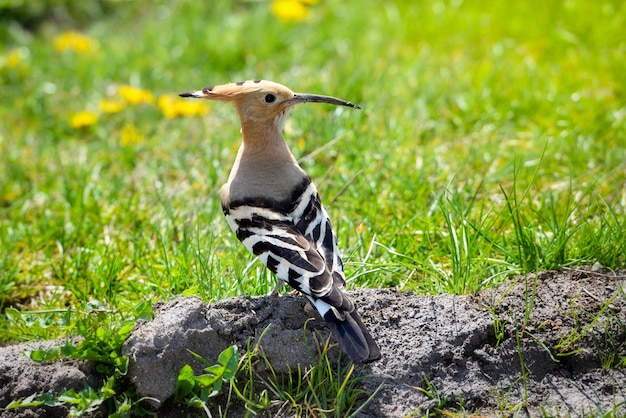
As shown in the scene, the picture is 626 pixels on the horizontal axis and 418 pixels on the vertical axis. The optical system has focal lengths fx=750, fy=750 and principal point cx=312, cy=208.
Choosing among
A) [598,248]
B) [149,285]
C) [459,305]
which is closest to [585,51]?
[598,248]

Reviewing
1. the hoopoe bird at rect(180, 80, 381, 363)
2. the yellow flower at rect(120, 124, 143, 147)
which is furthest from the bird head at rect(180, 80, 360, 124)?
the yellow flower at rect(120, 124, 143, 147)

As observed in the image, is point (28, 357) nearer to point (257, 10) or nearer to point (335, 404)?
point (335, 404)

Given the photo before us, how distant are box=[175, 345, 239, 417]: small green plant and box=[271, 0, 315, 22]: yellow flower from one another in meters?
4.06

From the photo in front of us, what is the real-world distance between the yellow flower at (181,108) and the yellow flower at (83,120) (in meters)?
0.46

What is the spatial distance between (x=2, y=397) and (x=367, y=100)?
297 centimetres

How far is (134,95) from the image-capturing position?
5.09m

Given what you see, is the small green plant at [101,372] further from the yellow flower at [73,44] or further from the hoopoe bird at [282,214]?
the yellow flower at [73,44]

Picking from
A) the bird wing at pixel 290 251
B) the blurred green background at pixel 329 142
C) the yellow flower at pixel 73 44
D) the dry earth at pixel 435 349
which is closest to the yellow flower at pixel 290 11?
the blurred green background at pixel 329 142

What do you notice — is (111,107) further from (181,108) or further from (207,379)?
(207,379)

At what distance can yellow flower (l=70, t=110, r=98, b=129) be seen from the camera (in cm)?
499

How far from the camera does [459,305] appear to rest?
276cm

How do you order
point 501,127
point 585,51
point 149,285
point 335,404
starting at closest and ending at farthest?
point 335,404 → point 149,285 → point 501,127 → point 585,51

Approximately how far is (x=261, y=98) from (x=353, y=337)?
1.20 m

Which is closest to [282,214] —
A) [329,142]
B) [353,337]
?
[353,337]
